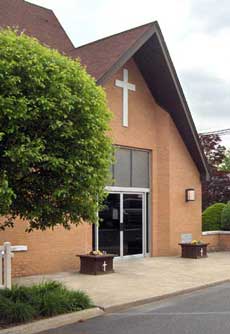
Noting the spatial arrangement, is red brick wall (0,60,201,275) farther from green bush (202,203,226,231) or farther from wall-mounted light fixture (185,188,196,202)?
green bush (202,203,226,231)

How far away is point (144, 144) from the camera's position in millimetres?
18438

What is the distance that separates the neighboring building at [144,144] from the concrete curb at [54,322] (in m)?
6.55

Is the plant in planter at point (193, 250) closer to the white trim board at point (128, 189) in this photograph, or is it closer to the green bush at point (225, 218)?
the white trim board at point (128, 189)

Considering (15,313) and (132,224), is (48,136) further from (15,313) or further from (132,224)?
(132,224)

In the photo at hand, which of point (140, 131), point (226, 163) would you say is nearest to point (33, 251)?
point (140, 131)

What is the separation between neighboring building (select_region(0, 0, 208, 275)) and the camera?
55.4 ft

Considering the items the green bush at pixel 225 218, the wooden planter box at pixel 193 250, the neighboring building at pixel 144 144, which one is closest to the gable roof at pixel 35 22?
the neighboring building at pixel 144 144

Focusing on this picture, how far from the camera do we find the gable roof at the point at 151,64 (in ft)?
52.4

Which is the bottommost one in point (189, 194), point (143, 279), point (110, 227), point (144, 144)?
point (143, 279)

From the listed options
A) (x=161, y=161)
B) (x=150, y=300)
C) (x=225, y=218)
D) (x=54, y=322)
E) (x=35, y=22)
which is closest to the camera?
(x=54, y=322)

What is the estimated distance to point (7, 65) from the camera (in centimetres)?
714

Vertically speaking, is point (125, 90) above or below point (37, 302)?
above

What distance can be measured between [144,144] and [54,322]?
10854mm

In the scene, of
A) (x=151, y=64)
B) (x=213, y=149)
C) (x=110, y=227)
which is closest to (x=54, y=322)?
(x=110, y=227)
